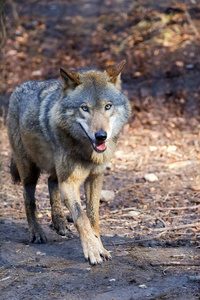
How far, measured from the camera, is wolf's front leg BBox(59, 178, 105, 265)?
3971 mm

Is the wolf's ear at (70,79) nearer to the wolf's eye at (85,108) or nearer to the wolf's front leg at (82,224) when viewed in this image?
the wolf's eye at (85,108)

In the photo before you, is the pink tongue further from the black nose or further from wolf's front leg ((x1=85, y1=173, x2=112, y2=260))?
wolf's front leg ((x1=85, y1=173, x2=112, y2=260))

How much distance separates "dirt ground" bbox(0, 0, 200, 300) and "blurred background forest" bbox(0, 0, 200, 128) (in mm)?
29

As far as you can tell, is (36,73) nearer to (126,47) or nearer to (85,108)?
(126,47)

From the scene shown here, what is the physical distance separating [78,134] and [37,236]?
5.02 ft

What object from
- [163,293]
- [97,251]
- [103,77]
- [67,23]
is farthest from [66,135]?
[67,23]

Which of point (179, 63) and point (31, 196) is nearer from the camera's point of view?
point (31, 196)

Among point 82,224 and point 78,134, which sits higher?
point 78,134

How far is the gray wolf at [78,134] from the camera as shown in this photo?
4.18 m

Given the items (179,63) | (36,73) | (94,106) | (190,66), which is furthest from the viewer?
(36,73)

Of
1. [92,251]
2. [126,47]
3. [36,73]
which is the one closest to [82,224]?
[92,251]

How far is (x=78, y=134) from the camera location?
4418 mm

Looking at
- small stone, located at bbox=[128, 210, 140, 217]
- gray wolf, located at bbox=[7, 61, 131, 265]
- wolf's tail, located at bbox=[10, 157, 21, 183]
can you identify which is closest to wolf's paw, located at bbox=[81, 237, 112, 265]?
gray wolf, located at bbox=[7, 61, 131, 265]

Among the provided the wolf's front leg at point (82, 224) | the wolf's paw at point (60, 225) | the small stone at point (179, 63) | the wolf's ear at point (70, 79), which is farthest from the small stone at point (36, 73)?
the wolf's front leg at point (82, 224)
